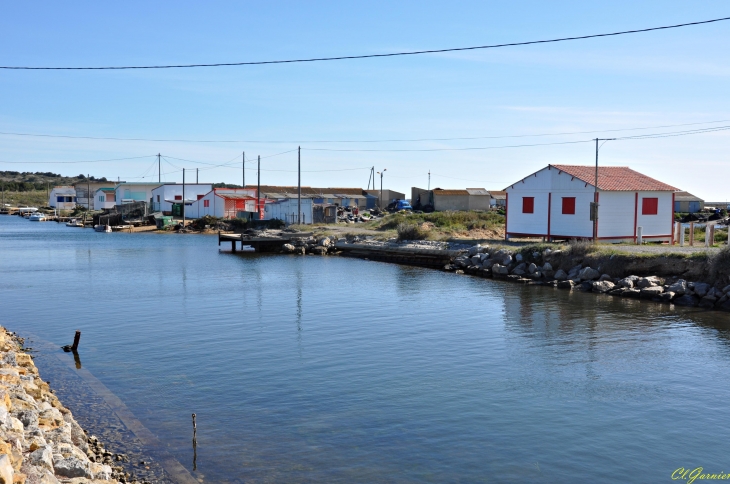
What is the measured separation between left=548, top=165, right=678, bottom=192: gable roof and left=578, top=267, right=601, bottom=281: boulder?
21.5ft

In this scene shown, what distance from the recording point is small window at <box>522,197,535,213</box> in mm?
39353

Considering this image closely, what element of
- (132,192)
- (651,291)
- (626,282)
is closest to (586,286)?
(626,282)

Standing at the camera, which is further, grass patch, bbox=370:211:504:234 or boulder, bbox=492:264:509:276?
grass patch, bbox=370:211:504:234

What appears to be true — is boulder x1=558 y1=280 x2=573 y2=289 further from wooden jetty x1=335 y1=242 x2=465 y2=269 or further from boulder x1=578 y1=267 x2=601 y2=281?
wooden jetty x1=335 y1=242 x2=465 y2=269

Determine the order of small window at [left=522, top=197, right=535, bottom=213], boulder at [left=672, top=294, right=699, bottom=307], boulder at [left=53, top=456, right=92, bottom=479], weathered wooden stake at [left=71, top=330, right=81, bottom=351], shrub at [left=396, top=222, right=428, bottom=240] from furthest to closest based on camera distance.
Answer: shrub at [left=396, top=222, right=428, bottom=240], small window at [left=522, top=197, right=535, bottom=213], boulder at [left=672, top=294, right=699, bottom=307], weathered wooden stake at [left=71, top=330, right=81, bottom=351], boulder at [left=53, top=456, right=92, bottom=479]

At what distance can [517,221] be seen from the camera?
40.7m

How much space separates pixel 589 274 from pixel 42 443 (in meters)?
25.9

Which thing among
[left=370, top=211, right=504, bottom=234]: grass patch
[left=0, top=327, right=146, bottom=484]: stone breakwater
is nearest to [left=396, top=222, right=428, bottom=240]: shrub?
[left=370, top=211, right=504, bottom=234]: grass patch

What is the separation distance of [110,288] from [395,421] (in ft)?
73.7

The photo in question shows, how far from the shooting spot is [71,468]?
29.0ft

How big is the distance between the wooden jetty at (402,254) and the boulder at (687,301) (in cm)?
1510

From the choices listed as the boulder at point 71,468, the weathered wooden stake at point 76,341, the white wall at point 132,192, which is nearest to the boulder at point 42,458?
the boulder at point 71,468

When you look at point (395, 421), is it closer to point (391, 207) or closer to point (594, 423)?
point (594, 423)

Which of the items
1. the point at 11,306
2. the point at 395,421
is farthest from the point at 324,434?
the point at 11,306
